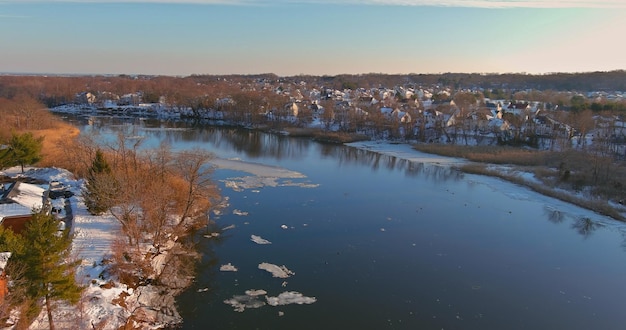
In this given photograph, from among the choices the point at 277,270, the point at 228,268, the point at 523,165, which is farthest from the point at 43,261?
the point at 523,165

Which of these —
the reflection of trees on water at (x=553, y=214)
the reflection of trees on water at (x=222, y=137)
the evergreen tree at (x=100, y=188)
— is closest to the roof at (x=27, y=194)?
the evergreen tree at (x=100, y=188)

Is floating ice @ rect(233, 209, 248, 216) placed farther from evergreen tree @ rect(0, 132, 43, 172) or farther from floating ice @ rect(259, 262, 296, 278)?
evergreen tree @ rect(0, 132, 43, 172)

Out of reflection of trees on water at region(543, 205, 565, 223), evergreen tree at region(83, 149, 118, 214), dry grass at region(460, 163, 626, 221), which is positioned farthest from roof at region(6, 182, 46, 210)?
dry grass at region(460, 163, 626, 221)

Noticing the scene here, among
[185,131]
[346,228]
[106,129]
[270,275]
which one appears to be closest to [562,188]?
[346,228]

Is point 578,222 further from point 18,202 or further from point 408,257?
point 18,202

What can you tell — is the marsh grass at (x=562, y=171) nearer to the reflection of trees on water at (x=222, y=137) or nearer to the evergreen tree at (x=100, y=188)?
the reflection of trees on water at (x=222, y=137)

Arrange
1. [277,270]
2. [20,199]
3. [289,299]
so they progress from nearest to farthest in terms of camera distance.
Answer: [289,299] → [277,270] → [20,199]

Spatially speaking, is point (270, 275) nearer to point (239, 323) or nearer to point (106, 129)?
point (239, 323)
